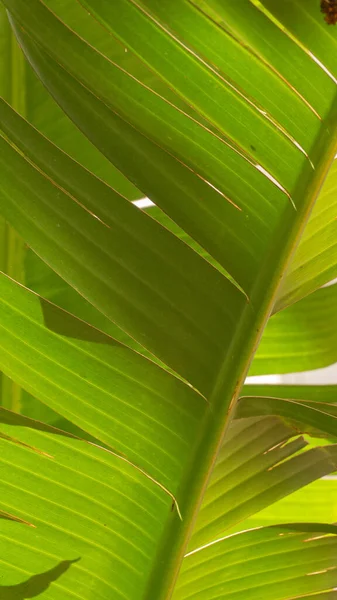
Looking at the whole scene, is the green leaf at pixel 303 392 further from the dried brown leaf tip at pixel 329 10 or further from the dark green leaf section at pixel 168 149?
the dried brown leaf tip at pixel 329 10

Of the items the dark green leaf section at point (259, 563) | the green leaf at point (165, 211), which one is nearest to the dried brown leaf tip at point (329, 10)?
the green leaf at point (165, 211)

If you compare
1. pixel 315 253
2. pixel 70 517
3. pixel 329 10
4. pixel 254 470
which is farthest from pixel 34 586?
pixel 329 10

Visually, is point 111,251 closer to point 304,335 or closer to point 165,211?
point 165,211

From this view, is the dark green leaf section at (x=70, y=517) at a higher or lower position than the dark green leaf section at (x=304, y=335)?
lower

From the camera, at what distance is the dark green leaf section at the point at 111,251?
0.35 m

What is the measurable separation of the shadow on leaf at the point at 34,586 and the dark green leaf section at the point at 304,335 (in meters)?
0.21

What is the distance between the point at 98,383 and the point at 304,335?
183 millimetres

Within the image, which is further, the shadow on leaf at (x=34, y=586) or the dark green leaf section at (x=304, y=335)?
the dark green leaf section at (x=304, y=335)

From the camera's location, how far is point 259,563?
47 cm

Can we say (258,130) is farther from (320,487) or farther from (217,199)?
(320,487)

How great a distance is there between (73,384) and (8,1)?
245 mm

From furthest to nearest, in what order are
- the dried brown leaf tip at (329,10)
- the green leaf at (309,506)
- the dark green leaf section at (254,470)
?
the green leaf at (309,506) → the dark green leaf section at (254,470) → the dried brown leaf tip at (329,10)

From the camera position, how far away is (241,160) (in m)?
0.37

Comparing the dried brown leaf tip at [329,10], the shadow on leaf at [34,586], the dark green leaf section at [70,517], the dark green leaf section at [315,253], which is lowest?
the shadow on leaf at [34,586]
